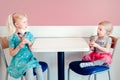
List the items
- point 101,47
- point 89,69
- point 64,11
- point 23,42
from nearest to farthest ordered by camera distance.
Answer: point 23,42
point 89,69
point 101,47
point 64,11

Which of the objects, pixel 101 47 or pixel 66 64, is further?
pixel 66 64

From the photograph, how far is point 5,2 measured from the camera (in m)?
2.33

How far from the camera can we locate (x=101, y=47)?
207 centimetres

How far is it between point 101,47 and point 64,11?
0.55 meters

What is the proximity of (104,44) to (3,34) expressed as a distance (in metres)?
0.99

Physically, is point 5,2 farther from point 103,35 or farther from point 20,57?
point 103,35

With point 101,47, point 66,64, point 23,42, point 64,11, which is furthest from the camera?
point 66,64

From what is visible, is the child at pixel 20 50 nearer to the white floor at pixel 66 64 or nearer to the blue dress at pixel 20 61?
the blue dress at pixel 20 61

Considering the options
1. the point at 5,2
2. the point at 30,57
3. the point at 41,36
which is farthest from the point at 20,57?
the point at 5,2

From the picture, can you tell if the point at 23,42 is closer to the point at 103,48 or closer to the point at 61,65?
the point at 61,65

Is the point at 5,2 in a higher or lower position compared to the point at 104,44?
higher

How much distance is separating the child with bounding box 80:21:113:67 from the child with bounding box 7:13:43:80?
432 millimetres

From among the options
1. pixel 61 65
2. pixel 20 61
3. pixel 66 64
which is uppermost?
pixel 20 61

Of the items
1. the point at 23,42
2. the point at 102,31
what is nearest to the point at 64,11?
the point at 102,31
